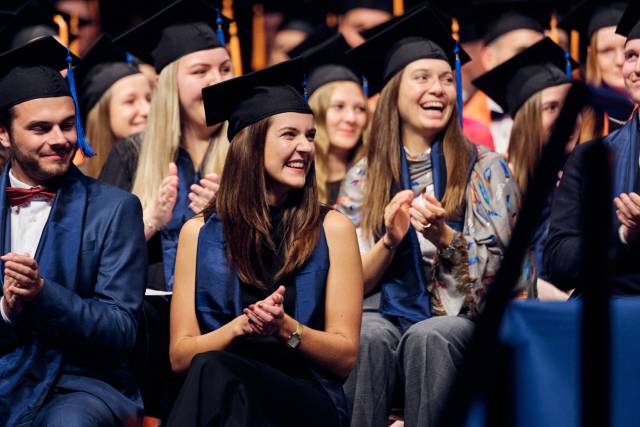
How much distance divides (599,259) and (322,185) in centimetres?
340

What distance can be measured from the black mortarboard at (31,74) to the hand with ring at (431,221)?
1.26m

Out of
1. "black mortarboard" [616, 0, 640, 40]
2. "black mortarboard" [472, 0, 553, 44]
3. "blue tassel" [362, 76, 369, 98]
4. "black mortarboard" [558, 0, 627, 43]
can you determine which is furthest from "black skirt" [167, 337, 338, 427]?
"black mortarboard" [472, 0, 553, 44]

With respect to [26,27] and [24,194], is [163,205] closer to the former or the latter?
[24,194]

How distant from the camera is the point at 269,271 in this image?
3389 mm

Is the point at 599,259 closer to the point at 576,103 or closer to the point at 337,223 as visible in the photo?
the point at 576,103

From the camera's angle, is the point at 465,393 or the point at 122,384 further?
the point at 122,384

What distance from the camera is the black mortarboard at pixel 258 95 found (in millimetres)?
3574

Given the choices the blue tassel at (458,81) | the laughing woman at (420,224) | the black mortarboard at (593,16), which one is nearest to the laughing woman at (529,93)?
the black mortarboard at (593,16)

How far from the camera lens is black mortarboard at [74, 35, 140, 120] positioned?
5.66 metres

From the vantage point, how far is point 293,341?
3082 millimetres

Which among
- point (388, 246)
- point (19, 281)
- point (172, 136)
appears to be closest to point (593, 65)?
point (388, 246)

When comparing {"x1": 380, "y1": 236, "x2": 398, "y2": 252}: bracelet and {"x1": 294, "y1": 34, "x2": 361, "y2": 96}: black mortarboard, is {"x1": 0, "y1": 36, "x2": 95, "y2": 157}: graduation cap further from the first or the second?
{"x1": 294, "y1": 34, "x2": 361, "y2": 96}: black mortarboard

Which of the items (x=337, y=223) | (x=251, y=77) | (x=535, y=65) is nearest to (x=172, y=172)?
(x=251, y=77)

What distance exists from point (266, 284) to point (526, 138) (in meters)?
2.01
